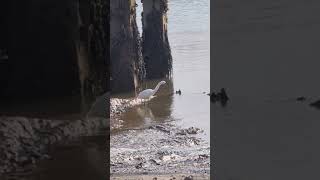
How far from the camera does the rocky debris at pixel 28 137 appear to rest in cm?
144

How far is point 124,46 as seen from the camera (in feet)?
21.4

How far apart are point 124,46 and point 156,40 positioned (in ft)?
3.63

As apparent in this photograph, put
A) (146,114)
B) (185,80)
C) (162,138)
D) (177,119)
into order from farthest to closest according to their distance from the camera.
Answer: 1. (185,80)
2. (146,114)
3. (177,119)
4. (162,138)

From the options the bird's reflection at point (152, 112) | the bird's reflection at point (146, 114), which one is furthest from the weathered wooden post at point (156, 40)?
the bird's reflection at point (146, 114)

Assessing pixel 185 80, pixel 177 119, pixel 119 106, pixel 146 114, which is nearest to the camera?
pixel 177 119
